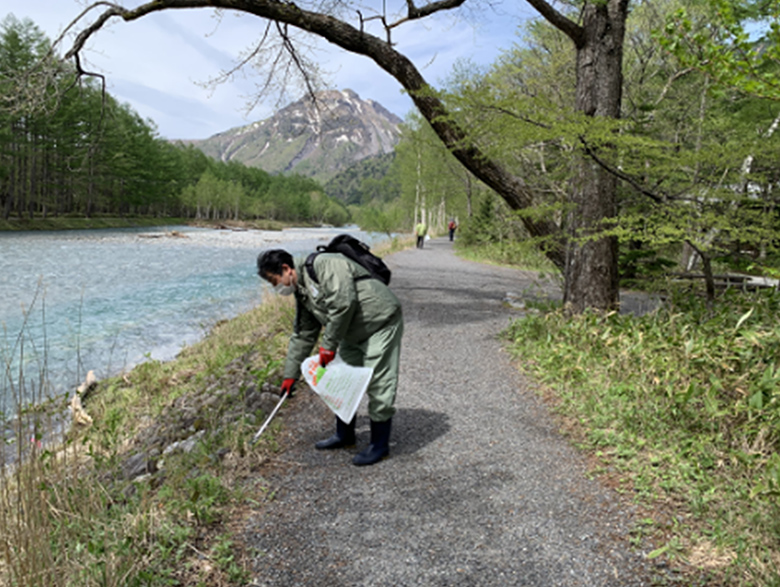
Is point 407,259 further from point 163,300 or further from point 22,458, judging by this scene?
point 22,458

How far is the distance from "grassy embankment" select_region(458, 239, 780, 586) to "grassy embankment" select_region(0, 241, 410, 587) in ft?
7.45

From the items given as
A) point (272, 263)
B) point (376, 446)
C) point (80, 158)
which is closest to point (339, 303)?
point (272, 263)

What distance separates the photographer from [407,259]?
18672 mm

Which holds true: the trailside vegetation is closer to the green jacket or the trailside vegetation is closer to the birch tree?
the birch tree

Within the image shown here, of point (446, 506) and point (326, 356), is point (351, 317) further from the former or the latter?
point (446, 506)

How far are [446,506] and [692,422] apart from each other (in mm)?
1933

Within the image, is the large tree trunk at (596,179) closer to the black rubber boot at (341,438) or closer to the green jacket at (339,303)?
the green jacket at (339,303)

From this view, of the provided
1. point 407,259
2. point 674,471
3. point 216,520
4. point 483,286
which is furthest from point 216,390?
point 407,259

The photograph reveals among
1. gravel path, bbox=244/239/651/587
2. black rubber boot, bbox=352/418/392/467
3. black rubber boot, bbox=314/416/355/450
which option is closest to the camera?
gravel path, bbox=244/239/651/587

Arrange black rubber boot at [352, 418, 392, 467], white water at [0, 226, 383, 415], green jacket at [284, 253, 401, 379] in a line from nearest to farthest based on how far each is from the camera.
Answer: green jacket at [284, 253, 401, 379], black rubber boot at [352, 418, 392, 467], white water at [0, 226, 383, 415]

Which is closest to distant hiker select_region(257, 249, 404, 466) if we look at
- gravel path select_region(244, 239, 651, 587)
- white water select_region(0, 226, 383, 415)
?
gravel path select_region(244, 239, 651, 587)

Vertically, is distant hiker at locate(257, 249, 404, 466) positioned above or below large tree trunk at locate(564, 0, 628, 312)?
below

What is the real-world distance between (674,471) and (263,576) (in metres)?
2.55

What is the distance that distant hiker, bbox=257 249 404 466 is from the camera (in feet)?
10.5
